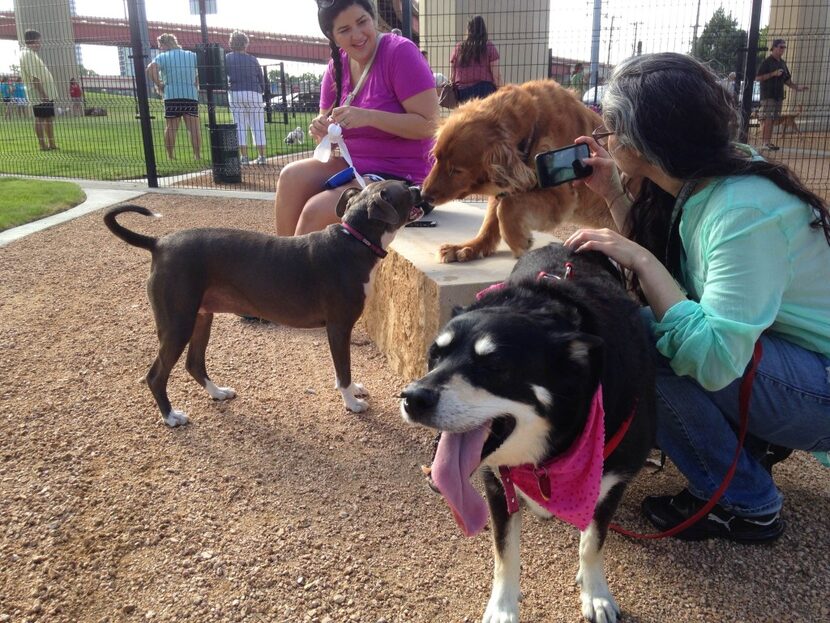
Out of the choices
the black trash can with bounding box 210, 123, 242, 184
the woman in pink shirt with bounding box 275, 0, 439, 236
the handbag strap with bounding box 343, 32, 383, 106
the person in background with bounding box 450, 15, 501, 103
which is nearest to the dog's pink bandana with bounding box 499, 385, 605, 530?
the woman in pink shirt with bounding box 275, 0, 439, 236

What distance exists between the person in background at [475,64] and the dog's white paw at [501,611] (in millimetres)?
7485

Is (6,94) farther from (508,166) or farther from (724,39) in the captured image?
(508,166)

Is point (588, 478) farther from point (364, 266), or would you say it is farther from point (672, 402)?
point (364, 266)

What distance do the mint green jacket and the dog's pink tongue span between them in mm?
797

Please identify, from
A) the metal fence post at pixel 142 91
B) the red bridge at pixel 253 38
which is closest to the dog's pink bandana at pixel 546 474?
the metal fence post at pixel 142 91

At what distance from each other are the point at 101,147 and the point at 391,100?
12924 millimetres

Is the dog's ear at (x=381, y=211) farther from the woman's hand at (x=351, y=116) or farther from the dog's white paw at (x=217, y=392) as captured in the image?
the dog's white paw at (x=217, y=392)

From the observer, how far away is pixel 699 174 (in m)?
2.24

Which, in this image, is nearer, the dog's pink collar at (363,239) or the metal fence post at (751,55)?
the dog's pink collar at (363,239)

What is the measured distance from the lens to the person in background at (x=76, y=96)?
13797mm

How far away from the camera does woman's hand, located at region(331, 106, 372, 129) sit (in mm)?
4094

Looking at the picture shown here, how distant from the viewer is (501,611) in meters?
2.12

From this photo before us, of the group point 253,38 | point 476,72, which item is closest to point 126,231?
point 476,72

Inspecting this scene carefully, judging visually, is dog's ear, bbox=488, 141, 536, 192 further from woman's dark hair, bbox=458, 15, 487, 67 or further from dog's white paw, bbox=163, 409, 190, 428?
woman's dark hair, bbox=458, 15, 487, 67
